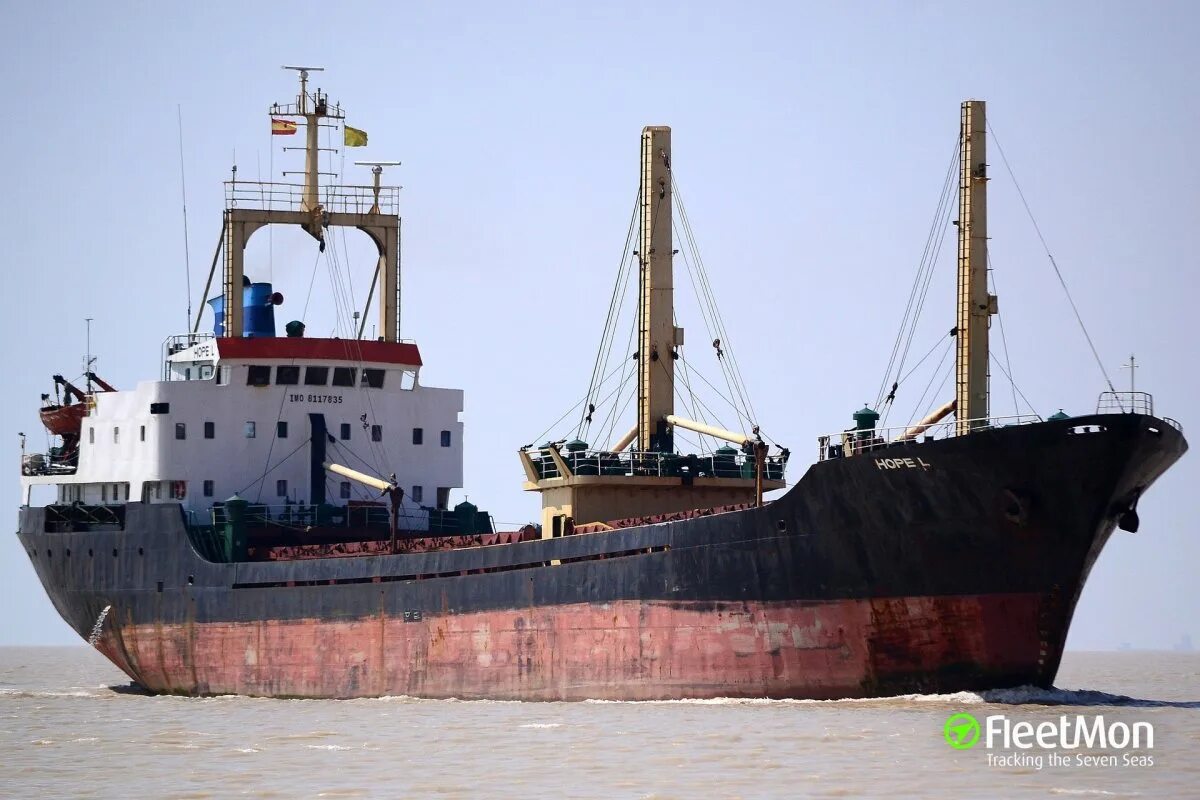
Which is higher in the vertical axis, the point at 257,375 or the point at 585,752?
the point at 257,375

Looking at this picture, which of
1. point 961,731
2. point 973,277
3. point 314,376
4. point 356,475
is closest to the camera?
point 961,731

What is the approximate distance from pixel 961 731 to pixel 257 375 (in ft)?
67.1

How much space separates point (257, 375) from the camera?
134 ft

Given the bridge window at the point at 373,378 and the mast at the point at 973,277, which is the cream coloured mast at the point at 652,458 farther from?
the bridge window at the point at 373,378

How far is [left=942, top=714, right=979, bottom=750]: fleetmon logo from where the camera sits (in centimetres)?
2436

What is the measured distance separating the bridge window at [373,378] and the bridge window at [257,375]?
7.11 feet

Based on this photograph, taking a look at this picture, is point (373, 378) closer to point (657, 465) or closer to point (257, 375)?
point (257, 375)

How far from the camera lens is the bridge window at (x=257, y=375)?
40.9 meters

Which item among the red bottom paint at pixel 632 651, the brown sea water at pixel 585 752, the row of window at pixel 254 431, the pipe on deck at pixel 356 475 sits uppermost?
the row of window at pixel 254 431

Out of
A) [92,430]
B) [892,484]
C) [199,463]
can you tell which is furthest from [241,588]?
[892,484]

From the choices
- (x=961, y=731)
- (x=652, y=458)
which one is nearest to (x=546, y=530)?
(x=652, y=458)

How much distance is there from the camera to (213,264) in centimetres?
4291

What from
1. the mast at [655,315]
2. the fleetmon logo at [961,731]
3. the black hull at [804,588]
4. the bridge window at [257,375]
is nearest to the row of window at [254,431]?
the bridge window at [257,375]

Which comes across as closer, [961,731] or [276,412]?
[961,731]
